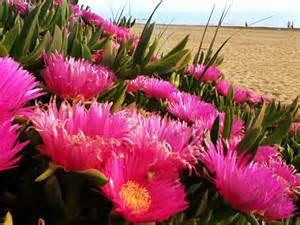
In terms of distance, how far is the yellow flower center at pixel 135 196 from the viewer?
1.42ft

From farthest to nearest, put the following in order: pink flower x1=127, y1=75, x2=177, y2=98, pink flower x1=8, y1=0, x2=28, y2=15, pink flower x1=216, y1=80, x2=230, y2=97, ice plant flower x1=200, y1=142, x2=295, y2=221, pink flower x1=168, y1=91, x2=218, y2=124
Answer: pink flower x1=8, y1=0, x2=28, y2=15 < pink flower x1=216, y1=80, x2=230, y2=97 < pink flower x1=127, y1=75, x2=177, y2=98 < pink flower x1=168, y1=91, x2=218, y2=124 < ice plant flower x1=200, y1=142, x2=295, y2=221

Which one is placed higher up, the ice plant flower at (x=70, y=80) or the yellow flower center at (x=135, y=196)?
the ice plant flower at (x=70, y=80)

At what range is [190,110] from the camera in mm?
828

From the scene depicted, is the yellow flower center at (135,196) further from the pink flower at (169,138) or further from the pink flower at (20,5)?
the pink flower at (20,5)

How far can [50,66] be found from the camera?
622mm

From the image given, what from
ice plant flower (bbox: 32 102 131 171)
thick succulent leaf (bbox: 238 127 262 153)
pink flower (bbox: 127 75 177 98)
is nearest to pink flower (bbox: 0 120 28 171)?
ice plant flower (bbox: 32 102 131 171)

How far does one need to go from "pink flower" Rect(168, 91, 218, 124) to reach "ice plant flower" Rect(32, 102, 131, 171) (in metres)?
0.29

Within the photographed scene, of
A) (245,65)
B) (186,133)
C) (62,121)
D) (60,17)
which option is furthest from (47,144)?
(245,65)

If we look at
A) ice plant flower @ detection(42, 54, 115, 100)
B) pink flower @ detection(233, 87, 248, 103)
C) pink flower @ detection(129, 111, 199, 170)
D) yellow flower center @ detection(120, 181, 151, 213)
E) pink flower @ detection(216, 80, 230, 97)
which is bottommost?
pink flower @ detection(233, 87, 248, 103)

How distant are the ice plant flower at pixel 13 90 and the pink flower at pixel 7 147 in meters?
0.05

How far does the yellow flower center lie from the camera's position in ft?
1.42

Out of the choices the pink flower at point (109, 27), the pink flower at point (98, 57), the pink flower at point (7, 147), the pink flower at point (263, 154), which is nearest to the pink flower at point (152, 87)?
the pink flower at point (98, 57)

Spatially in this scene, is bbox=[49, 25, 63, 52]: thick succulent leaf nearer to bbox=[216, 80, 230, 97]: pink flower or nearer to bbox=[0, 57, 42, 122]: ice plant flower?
bbox=[0, 57, 42, 122]: ice plant flower

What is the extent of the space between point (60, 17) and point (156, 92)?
494mm
